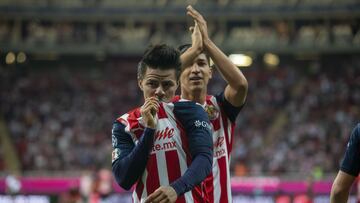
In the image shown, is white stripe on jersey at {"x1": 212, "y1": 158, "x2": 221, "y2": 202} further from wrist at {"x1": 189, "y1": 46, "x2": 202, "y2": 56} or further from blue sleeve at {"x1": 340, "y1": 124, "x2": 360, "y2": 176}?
blue sleeve at {"x1": 340, "y1": 124, "x2": 360, "y2": 176}

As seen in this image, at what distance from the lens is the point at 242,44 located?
34.9 m

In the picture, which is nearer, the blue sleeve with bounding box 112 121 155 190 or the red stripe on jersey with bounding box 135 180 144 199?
the blue sleeve with bounding box 112 121 155 190

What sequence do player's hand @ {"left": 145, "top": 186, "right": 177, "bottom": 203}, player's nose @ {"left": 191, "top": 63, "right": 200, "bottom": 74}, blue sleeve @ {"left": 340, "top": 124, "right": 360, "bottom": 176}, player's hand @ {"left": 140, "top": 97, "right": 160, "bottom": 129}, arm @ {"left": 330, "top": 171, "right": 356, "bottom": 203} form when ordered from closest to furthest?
player's hand @ {"left": 145, "top": 186, "right": 177, "bottom": 203}, player's hand @ {"left": 140, "top": 97, "right": 160, "bottom": 129}, blue sleeve @ {"left": 340, "top": 124, "right": 360, "bottom": 176}, arm @ {"left": 330, "top": 171, "right": 356, "bottom": 203}, player's nose @ {"left": 191, "top": 63, "right": 200, "bottom": 74}

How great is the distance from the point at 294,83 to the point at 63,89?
1078 centimetres

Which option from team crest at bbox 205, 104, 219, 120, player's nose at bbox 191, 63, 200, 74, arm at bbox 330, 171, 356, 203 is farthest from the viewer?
player's nose at bbox 191, 63, 200, 74

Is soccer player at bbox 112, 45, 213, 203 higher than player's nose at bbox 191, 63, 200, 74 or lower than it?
lower

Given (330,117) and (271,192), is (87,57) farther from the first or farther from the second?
(271,192)

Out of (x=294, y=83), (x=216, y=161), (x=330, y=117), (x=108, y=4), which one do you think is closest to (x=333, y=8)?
(x=294, y=83)

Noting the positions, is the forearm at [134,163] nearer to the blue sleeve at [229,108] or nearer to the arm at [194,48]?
the arm at [194,48]

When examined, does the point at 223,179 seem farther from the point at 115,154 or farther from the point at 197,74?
the point at 115,154

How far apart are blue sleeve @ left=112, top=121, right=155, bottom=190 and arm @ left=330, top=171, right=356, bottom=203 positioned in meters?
1.45

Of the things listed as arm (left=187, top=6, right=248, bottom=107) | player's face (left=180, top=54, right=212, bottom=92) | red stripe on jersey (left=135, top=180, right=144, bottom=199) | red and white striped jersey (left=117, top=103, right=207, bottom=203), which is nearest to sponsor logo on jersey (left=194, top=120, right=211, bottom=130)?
red and white striped jersey (left=117, top=103, right=207, bottom=203)

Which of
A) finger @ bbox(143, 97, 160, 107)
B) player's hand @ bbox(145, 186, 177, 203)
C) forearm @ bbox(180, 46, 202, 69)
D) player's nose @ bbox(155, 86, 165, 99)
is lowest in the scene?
player's hand @ bbox(145, 186, 177, 203)

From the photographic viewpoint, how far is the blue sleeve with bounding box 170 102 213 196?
150 inches
